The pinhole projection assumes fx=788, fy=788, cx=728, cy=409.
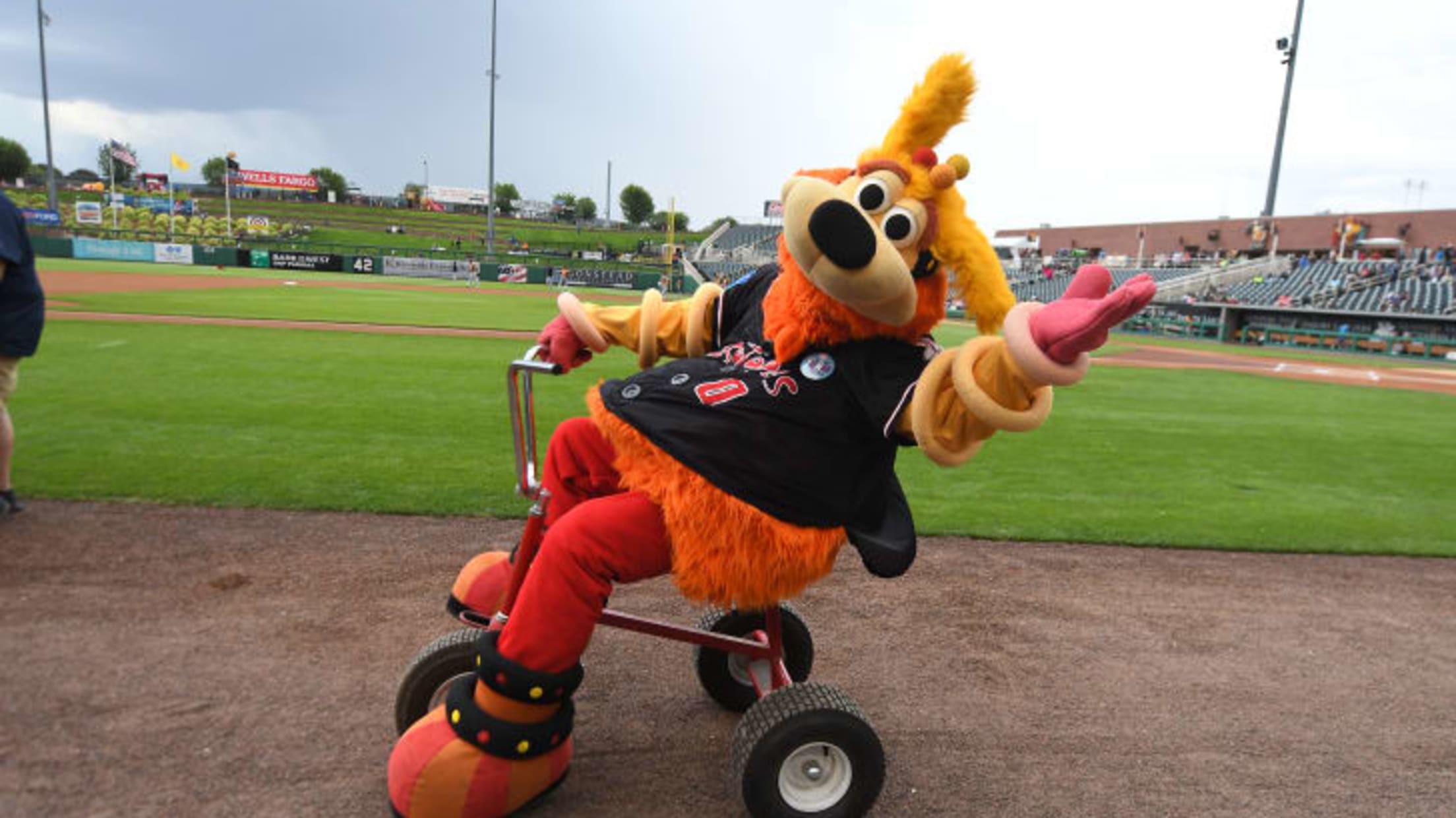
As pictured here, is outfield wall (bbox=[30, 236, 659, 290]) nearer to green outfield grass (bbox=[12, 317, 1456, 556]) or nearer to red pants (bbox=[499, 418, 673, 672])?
green outfield grass (bbox=[12, 317, 1456, 556])

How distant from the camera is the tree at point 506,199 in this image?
91375 millimetres

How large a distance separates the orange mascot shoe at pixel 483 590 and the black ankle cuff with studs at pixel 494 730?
385 millimetres

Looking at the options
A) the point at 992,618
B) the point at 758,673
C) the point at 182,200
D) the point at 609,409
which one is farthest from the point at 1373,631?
the point at 182,200

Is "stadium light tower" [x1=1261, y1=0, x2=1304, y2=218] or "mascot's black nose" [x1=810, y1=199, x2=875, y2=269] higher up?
"stadium light tower" [x1=1261, y1=0, x2=1304, y2=218]

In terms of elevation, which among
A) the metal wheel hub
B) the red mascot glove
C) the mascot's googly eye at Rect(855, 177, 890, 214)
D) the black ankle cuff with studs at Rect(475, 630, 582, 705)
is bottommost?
the metal wheel hub

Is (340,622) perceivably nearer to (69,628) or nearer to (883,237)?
(69,628)

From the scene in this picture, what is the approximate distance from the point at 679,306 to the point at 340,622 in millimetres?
2158

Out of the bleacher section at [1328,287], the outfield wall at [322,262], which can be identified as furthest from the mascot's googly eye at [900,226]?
the outfield wall at [322,262]

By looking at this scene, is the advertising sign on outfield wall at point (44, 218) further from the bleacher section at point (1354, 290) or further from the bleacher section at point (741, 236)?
the bleacher section at point (1354, 290)

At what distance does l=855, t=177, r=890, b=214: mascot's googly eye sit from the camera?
213 cm

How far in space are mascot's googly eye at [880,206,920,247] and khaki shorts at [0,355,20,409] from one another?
202 inches

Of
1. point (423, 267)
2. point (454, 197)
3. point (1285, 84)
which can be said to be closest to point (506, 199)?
point (454, 197)

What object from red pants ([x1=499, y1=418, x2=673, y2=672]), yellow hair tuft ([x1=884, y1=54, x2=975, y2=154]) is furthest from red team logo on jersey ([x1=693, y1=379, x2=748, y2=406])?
yellow hair tuft ([x1=884, y1=54, x2=975, y2=154])

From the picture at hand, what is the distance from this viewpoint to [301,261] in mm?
40188
